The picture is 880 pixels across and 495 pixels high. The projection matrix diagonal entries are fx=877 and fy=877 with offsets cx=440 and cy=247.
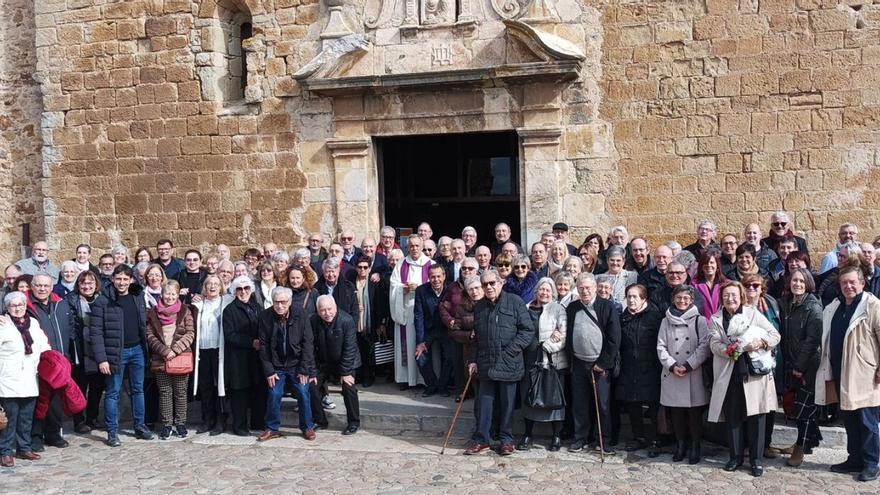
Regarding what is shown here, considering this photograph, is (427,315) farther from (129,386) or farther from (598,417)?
(129,386)

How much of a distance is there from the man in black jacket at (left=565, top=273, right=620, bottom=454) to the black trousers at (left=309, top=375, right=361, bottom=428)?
2.02 meters

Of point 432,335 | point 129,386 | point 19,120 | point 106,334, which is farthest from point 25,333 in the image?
point 19,120

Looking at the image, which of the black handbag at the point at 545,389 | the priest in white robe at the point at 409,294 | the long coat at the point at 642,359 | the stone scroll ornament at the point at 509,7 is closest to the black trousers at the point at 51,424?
the priest in white robe at the point at 409,294

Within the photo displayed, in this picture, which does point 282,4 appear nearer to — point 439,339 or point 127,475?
point 439,339

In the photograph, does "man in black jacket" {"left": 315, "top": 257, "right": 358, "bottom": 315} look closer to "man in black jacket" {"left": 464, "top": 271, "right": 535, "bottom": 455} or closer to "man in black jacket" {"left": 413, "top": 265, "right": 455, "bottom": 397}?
"man in black jacket" {"left": 413, "top": 265, "right": 455, "bottom": 397}

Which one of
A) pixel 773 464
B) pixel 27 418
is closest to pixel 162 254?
pixel 27 418

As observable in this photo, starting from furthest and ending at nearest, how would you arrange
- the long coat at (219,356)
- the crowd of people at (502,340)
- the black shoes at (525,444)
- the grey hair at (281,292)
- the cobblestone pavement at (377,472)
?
the long coat at (219,356), the grey hair at (281,292), the black shoes at (525,444), the crowd of people at (502,340), the cobblestone pavement at (377,472)

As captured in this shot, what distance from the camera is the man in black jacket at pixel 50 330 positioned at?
25.4 feet

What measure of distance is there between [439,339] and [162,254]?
3.38 m

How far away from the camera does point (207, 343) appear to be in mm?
8078

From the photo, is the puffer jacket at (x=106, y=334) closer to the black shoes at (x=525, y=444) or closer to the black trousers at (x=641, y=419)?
the black shoes at (x=525, y=444)

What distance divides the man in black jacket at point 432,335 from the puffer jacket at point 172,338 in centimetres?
212

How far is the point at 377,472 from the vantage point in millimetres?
6859

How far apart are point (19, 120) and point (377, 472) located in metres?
8.84
